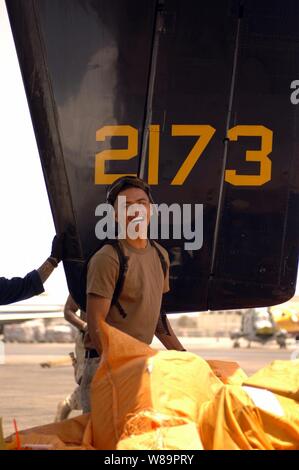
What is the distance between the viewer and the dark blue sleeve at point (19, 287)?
11.4 ft

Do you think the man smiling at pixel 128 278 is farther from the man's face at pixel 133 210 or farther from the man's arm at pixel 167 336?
the man's arm at pixel 167 336

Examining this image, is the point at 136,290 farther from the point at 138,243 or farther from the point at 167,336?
the point at 167,336

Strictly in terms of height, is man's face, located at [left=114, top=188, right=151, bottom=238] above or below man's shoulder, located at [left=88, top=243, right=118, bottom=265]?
above

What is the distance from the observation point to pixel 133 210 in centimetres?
346

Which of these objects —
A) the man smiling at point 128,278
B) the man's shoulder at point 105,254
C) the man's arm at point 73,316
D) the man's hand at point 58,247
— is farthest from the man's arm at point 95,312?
the man's arm at point 73,316

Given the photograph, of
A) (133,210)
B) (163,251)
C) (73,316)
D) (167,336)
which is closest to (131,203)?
(133,210)

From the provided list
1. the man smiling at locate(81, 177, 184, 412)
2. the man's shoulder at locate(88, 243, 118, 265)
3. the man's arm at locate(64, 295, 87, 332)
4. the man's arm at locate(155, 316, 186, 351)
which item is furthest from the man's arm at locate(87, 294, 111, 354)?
the man's arm at locate(64, 295, 87, 332)

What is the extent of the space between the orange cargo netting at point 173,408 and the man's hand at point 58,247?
54 cm

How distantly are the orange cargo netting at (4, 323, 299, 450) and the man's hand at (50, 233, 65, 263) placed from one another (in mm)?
543

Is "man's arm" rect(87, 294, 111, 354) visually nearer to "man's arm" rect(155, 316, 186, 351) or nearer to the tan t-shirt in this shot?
the tan t-shirt

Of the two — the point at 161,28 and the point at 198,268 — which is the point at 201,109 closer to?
the point at 161,28

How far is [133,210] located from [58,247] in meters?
0.35

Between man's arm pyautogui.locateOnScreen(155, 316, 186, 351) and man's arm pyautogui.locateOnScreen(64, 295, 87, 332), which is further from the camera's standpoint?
man's arm pyautogui.locateOnScreen(64, 295, 87, 332)

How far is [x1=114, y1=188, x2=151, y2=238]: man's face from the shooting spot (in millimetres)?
3413
